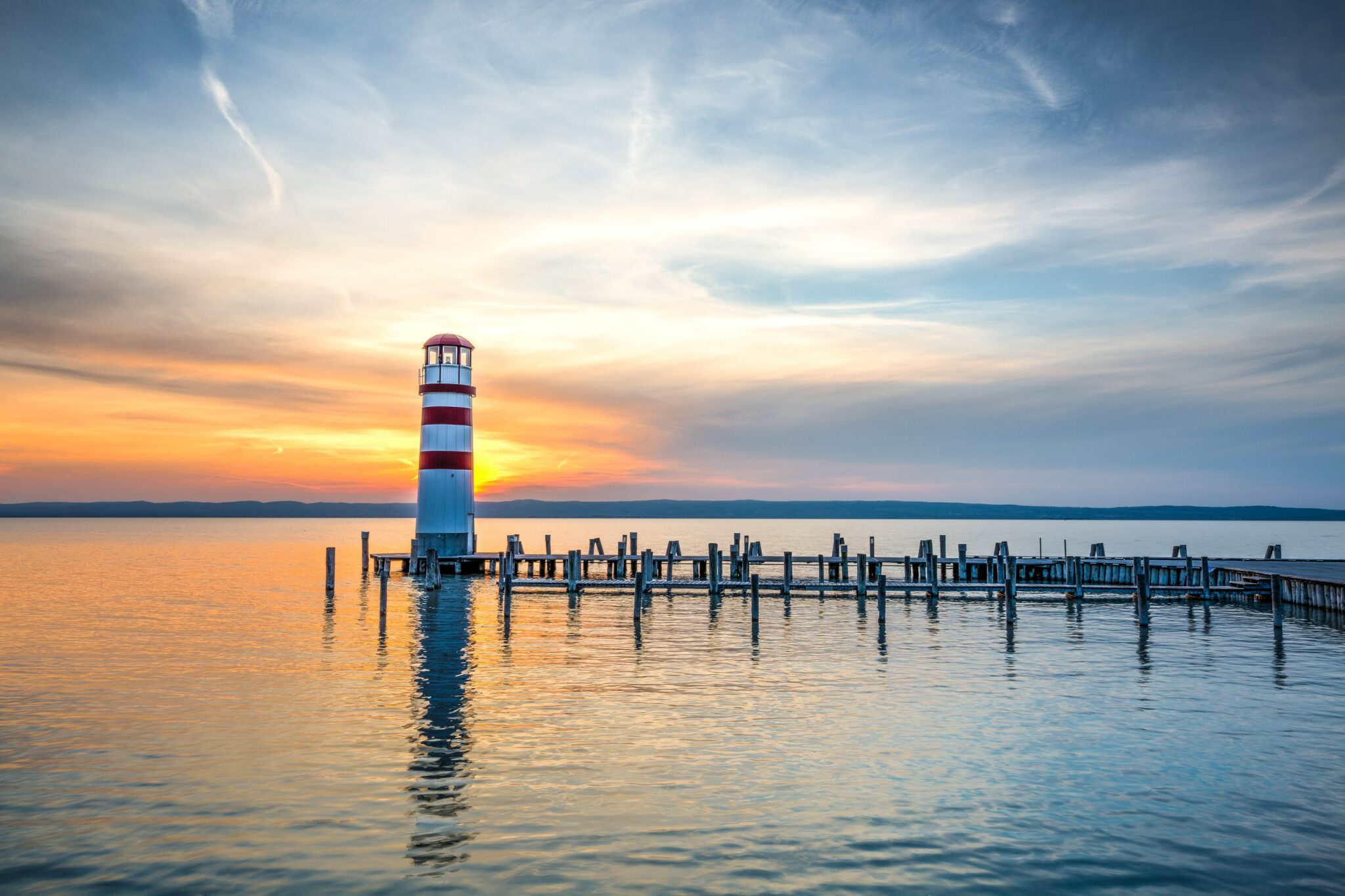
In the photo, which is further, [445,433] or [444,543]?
Answer: [444,543]

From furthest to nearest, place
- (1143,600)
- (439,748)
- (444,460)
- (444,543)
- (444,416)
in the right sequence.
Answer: (444,543) → (444,460) → (444,416) → (1143,600) → (439,748)

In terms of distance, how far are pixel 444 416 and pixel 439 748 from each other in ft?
104

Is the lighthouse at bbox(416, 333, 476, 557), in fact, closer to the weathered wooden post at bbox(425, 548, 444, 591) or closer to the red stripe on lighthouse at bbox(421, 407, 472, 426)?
the red stripe on lighthouse at bbox(421, 407, 472, 426)

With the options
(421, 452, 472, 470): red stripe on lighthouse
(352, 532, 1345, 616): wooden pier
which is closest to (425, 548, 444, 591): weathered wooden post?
(352, 532, 1345, 616): wooden pier

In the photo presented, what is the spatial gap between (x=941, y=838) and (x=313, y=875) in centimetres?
770

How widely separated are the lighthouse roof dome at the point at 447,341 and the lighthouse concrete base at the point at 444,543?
10.1 metres

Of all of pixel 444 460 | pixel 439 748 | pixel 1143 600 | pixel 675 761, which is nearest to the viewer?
pixel 675 761

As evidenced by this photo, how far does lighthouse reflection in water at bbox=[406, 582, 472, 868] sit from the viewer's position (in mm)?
11617

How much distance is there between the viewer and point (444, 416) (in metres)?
46.2

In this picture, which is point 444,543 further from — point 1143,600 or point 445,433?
point 1143,600

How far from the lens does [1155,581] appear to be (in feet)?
159

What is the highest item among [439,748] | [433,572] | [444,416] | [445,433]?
[444,416]

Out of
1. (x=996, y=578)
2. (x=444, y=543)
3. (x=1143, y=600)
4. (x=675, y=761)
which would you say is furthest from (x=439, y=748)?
(x=996, y=578)

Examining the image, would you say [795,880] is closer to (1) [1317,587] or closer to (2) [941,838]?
(2) [941,838]
